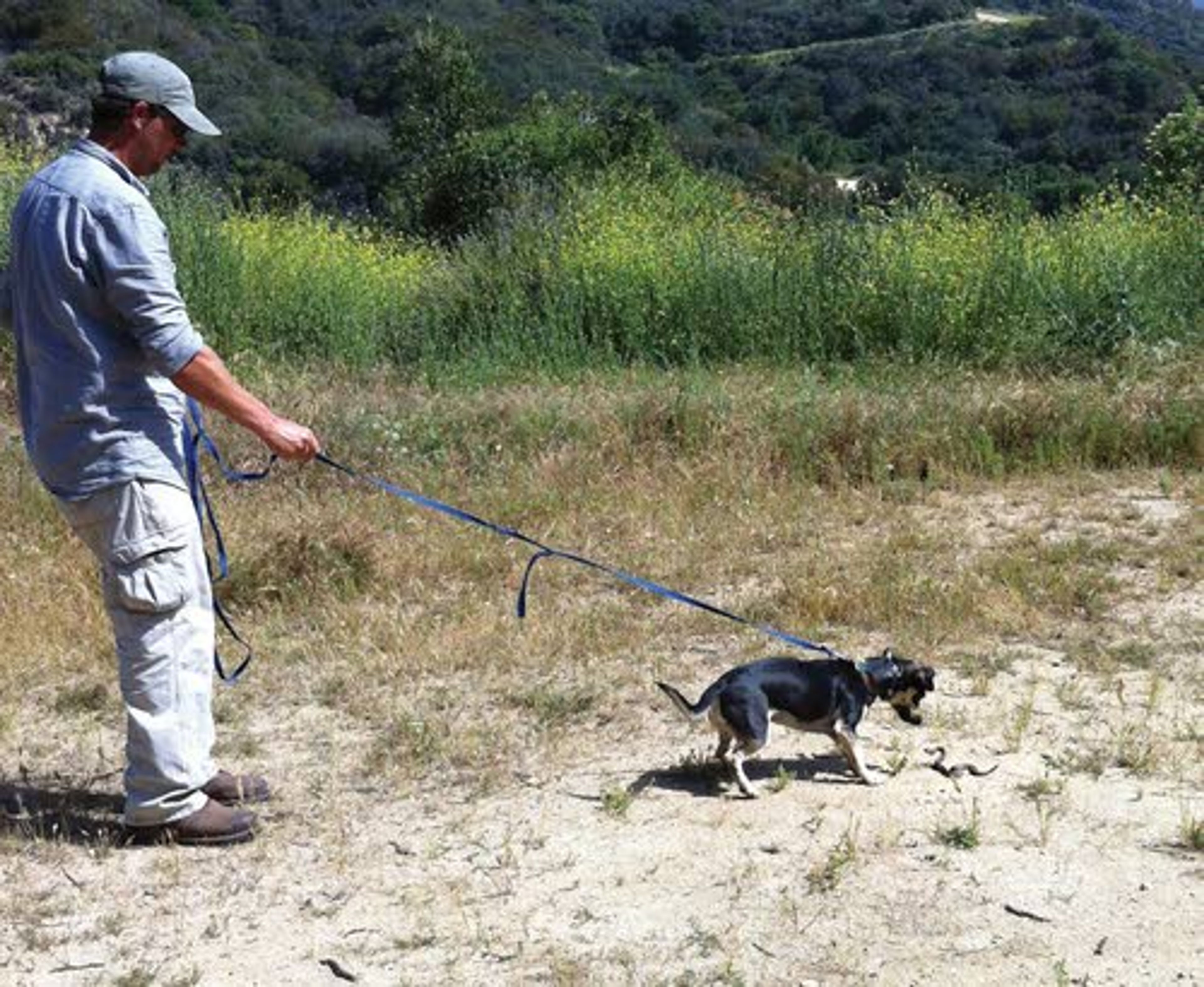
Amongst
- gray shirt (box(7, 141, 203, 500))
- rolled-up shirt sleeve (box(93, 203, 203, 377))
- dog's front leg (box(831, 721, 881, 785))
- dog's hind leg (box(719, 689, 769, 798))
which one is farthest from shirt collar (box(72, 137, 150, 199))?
dog's front leg (box(831, 721, 881, 785))

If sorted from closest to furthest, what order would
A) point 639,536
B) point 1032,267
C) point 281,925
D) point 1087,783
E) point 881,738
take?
point 281,925, point 1087,783, point 881,738, point 639,536, point 1032,267

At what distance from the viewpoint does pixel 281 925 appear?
3930 mm

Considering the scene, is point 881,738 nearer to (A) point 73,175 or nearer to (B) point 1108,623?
(B) point 1108,623

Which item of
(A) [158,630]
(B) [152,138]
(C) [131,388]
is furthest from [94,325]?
(A) [158,630]

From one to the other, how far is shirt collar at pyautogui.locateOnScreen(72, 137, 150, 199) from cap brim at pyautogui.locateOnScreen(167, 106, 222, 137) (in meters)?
0.18

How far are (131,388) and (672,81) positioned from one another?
180 feet

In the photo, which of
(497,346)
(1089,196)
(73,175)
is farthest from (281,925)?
(1089,196)

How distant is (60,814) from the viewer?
15.0 feet

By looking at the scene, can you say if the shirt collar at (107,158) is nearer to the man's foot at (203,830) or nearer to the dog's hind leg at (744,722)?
the man's foot at (203,830)

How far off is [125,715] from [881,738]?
2.45 meters

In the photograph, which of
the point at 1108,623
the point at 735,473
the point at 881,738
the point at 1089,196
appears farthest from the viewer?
the point at 1089,196

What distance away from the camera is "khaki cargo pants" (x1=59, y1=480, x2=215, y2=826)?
13.2 feet

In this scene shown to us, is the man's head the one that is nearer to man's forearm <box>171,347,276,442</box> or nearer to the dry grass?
man's forearm <box>171,347,276,442</box>

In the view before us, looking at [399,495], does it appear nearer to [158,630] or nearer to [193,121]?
[158,630]
